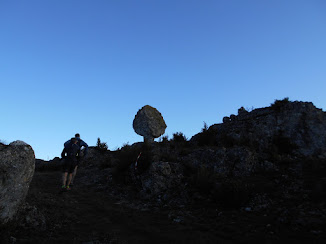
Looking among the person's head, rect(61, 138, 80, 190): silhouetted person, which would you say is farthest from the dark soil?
the person's head

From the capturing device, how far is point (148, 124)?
19.1 metres

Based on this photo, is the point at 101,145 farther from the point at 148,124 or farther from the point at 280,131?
the point at 280,131

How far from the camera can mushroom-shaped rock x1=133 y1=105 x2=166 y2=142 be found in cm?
1912

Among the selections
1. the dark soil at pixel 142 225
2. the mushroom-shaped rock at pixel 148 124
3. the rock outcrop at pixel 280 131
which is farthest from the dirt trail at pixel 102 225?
the mushroom-shaped rock at pixel 148 124

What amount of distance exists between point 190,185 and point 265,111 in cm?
877

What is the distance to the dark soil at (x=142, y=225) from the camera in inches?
167

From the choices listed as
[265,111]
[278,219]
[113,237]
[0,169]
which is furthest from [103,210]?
[265,111]

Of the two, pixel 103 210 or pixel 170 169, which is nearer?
pixel 103 210

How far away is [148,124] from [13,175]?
14.8 metres

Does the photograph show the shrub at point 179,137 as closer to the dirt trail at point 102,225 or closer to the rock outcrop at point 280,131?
the rock outcrop at point 280,131

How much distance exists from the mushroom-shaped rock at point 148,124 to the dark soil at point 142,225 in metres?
12.0

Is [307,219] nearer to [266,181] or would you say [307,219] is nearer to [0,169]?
[266,181]

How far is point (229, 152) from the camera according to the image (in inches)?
404

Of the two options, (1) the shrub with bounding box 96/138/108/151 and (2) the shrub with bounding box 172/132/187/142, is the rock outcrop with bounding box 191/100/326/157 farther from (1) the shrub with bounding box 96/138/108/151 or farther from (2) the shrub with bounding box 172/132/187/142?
(1) the shrub with bounding box 96/138/108/151
